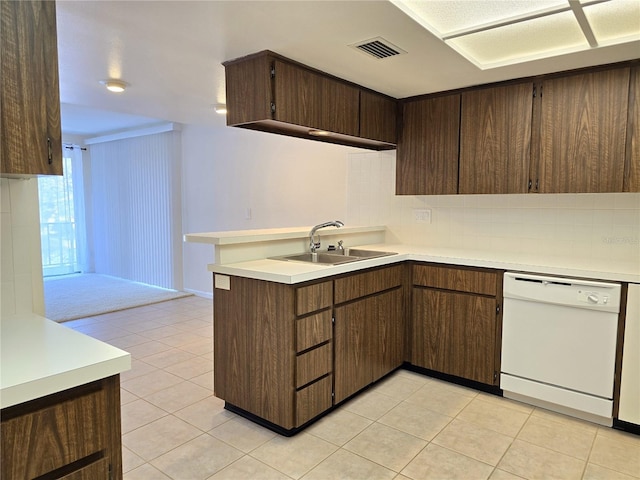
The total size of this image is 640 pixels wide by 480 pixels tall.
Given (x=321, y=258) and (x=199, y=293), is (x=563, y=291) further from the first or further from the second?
(x=199, y=293)

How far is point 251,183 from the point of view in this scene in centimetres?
511

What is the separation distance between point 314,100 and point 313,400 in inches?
72.2

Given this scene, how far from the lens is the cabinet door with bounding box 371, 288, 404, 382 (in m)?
2.94

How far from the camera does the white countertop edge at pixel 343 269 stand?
2297 millimetres

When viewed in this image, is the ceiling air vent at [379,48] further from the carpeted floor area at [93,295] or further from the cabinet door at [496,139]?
the carpeted floor area at [93,295]

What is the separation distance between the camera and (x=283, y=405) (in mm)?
2334

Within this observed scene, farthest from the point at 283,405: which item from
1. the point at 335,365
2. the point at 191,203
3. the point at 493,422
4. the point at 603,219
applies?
the point at 191,203

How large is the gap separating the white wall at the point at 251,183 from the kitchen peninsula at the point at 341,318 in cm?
113

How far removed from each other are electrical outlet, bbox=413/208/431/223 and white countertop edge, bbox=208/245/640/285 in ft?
2.48

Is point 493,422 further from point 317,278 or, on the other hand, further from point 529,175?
point 529,175

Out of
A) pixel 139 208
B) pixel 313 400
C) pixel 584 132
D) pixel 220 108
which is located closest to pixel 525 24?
pixel 584 132

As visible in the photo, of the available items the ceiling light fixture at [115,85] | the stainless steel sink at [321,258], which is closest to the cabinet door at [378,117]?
the stainless steel sink at [321,258]

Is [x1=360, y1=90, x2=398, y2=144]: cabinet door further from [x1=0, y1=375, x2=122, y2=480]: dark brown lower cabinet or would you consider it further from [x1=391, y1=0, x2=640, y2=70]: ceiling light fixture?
[x1=0, y1=375, x2=122, y2=480]: dark brown lower cabinet

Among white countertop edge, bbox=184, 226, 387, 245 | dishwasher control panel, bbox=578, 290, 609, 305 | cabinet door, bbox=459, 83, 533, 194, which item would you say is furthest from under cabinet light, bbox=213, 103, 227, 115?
dishwasher control panel, bbox=578, 290, 609, 305
